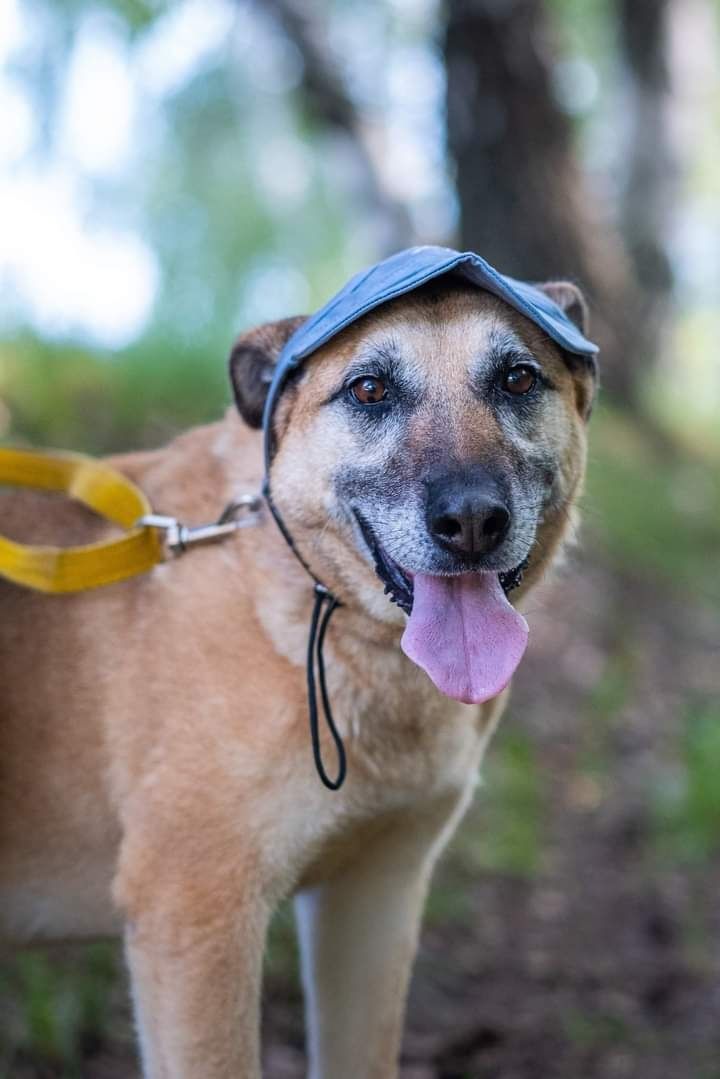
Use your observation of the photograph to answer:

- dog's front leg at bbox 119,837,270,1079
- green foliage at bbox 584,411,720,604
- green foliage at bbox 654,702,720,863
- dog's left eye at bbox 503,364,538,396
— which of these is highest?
dog's left eye at bbox 503,364,538,396

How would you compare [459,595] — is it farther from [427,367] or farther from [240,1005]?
[240,1005]

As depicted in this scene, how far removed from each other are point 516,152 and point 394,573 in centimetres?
684

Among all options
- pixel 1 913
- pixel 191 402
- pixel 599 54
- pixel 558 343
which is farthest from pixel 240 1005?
pixel 599 54

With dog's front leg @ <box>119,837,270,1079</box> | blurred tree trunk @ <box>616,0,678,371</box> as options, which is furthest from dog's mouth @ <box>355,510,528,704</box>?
blurred tree trunk @ <box>616,0,678,371</box>

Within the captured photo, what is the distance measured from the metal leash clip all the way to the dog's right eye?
405 mm

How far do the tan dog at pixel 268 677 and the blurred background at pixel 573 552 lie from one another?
0.52 meters

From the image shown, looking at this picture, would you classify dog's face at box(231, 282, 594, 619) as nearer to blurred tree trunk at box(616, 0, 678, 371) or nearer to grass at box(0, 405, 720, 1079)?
grass at box(0, 405, 720, 1079)

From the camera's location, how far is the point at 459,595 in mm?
2414

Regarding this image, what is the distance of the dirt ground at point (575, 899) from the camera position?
3709 mm

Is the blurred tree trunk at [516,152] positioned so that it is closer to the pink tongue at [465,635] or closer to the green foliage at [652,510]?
the green foliage at [652,510]

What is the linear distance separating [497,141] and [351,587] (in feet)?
22.0

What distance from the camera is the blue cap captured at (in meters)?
2.37

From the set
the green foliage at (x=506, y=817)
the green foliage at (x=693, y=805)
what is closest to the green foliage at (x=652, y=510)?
the green foliage at (x=693, y=805)

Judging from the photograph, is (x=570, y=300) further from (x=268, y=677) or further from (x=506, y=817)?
(x=506, y=817)
